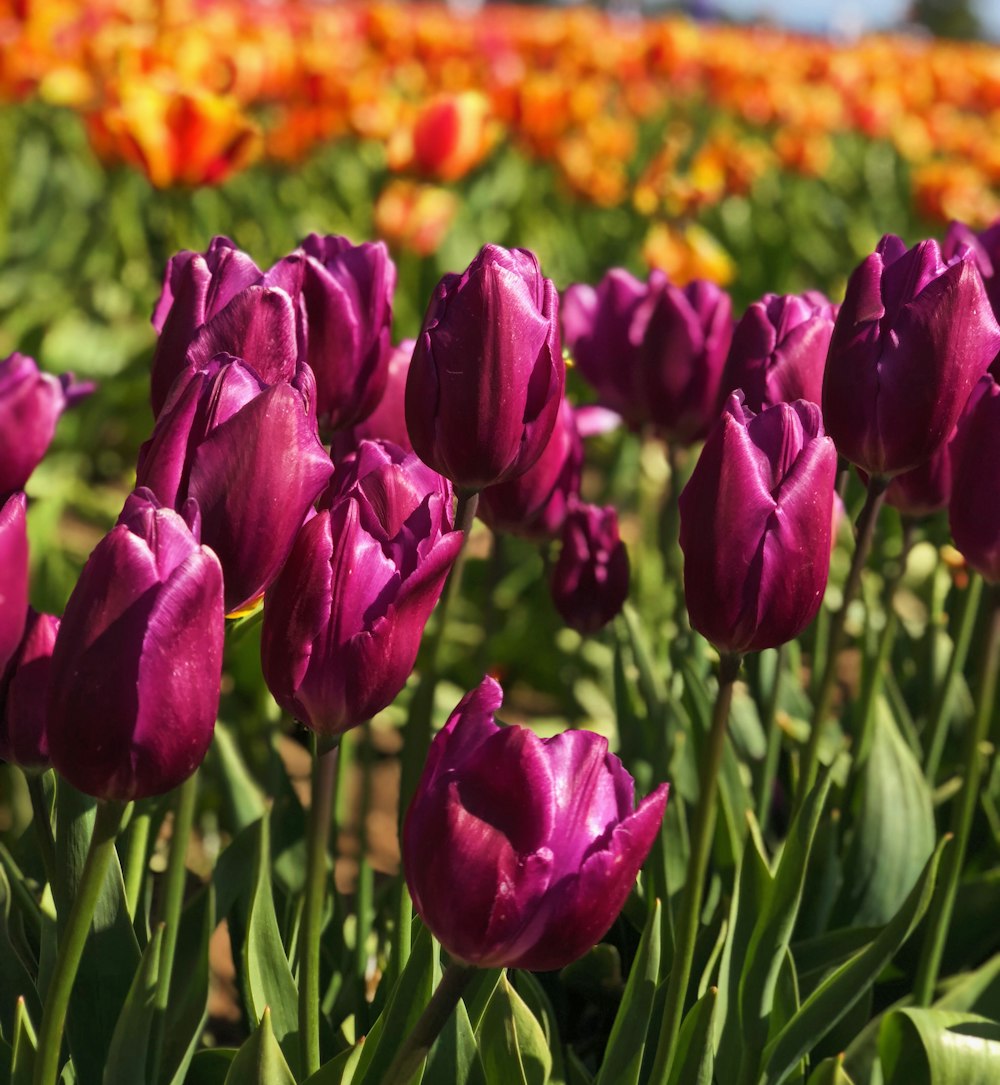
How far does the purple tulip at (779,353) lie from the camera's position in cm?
106

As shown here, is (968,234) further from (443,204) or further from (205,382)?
(443,204)

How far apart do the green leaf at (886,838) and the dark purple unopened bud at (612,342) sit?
1.36 feet

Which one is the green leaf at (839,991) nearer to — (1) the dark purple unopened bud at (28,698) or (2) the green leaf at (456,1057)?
(2) the green leaf at (456,1057)

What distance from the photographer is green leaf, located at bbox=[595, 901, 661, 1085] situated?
925 mm

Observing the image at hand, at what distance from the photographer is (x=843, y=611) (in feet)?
3.36

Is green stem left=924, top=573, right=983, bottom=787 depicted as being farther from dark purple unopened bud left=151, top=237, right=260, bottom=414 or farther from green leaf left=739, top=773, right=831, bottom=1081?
dark purple unopened bud left=151, top=237, right=260, bottom=414

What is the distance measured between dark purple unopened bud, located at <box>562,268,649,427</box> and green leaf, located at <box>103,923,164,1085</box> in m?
0.76

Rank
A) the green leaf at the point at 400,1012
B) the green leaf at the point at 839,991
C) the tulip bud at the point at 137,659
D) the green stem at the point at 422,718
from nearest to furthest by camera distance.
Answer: the tulip bud at the point at 137,659 < the green leaf at the point at 400,1012 < the green leaf at the point at 839,991 < the green stem at the point at 422,718

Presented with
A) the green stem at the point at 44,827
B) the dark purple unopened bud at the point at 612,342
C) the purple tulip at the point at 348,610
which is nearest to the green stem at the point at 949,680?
the dark purple unopened bud at the point at 612,342

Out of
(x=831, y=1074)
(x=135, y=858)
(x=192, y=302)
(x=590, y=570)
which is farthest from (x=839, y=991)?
(x=192, y=302)

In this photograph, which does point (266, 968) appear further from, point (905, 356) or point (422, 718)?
point (905, 356)

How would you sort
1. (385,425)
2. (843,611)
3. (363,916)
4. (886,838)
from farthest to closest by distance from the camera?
(886,838)
(363,916)
(385,425)
(843,611)

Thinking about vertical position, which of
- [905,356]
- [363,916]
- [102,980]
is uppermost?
Result: [905,356]

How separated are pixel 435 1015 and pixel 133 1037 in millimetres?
248
